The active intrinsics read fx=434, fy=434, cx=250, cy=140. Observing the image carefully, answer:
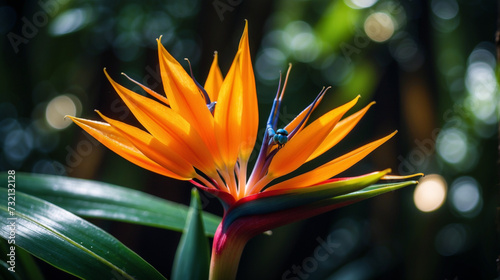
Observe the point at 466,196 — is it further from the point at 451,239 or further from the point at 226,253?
the point at 226,253

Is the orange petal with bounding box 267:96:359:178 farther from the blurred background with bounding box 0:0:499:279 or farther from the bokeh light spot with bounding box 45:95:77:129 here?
the bokeh light spot with bounding box 45:95:77:129

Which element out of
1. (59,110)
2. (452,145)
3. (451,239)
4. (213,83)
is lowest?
(213,83)

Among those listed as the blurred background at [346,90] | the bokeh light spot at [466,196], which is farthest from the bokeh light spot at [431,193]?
the bokeh light spot at [466,196]

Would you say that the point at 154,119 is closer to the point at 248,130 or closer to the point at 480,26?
the point at 248,130

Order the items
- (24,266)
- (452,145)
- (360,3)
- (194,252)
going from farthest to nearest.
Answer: (452,145) → (360,3) → (24,266) → (194,252)

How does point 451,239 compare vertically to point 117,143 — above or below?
above

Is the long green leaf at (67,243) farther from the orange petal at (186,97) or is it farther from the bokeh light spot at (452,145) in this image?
the bokeh light spot at (452,145)

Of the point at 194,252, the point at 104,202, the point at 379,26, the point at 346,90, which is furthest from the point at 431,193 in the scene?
the point at 194,252

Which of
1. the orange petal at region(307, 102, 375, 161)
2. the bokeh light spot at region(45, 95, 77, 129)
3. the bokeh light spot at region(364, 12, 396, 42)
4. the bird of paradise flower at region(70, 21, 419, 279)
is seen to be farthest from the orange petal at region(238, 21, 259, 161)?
the bokeh light spot at region(364, 12, 396, 42)
